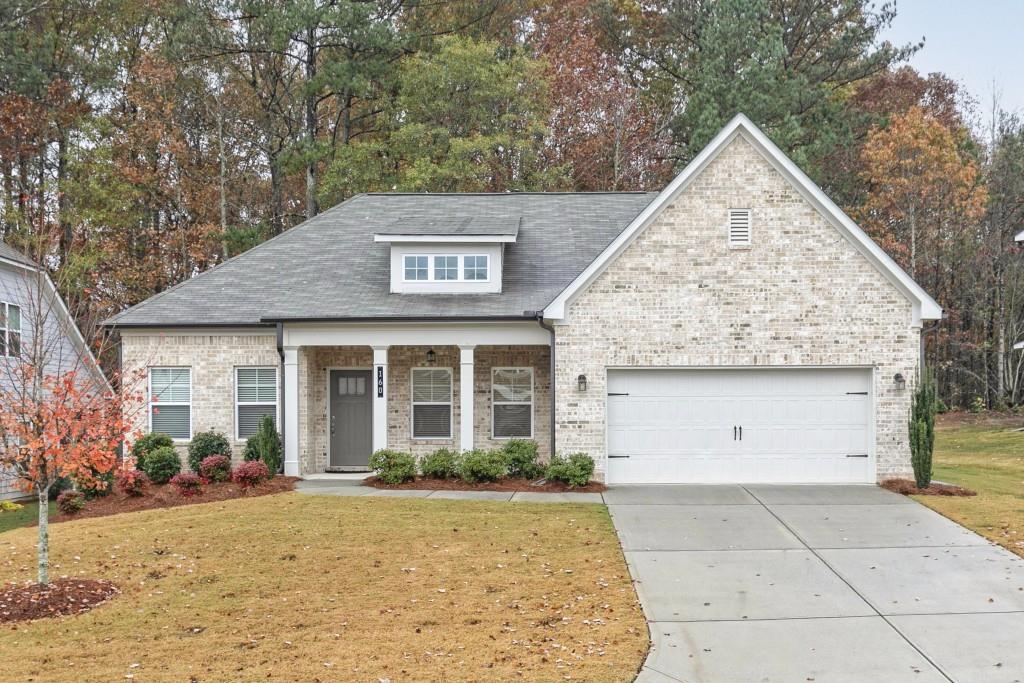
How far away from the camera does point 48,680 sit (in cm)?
686

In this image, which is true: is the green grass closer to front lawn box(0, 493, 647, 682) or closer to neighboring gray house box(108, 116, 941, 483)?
front lawn box(0, 493, 647, 682)

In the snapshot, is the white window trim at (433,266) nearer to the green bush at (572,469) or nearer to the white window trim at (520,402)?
the white window trim at (520,402)

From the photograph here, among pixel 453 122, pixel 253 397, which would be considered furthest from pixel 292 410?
pixel 453 122

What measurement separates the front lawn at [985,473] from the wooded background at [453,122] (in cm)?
534

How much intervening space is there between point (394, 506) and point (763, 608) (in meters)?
6.77

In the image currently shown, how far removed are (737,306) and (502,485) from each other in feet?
17.2

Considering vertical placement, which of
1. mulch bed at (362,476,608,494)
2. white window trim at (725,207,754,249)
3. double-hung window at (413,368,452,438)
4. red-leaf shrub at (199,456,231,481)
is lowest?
mulch bed at (362,476,608,494)

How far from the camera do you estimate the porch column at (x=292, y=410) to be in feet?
55.9

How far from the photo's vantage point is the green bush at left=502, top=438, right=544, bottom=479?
16062mm

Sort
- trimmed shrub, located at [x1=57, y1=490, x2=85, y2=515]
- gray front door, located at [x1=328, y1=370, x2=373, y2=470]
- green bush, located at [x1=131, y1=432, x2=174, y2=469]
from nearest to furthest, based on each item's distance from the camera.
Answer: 1. trimmed shrub, located at [x1=57, y1=490, x2=85, y2=515]
2. green bush, located at [x1=131, y1=432, x2=174, y2=469]
3. gray front door, located at [x1=328, y1=370, x2=373, y2=470]

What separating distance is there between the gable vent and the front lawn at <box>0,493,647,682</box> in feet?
18.4

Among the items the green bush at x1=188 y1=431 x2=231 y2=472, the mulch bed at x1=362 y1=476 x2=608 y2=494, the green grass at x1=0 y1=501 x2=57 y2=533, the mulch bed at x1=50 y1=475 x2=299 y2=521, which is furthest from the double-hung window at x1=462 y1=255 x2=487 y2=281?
the green grass at x1=0 y1=501 x2=57 y2=533

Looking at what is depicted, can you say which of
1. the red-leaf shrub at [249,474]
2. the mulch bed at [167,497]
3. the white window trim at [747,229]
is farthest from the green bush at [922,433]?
the red-leaf shrub at [249,474]

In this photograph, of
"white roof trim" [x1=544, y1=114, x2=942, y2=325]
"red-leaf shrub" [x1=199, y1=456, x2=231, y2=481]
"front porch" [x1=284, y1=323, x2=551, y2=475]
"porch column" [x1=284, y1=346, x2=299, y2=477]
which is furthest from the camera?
"porch column" [x1=284, y1=346, x2=299, y2=477]
